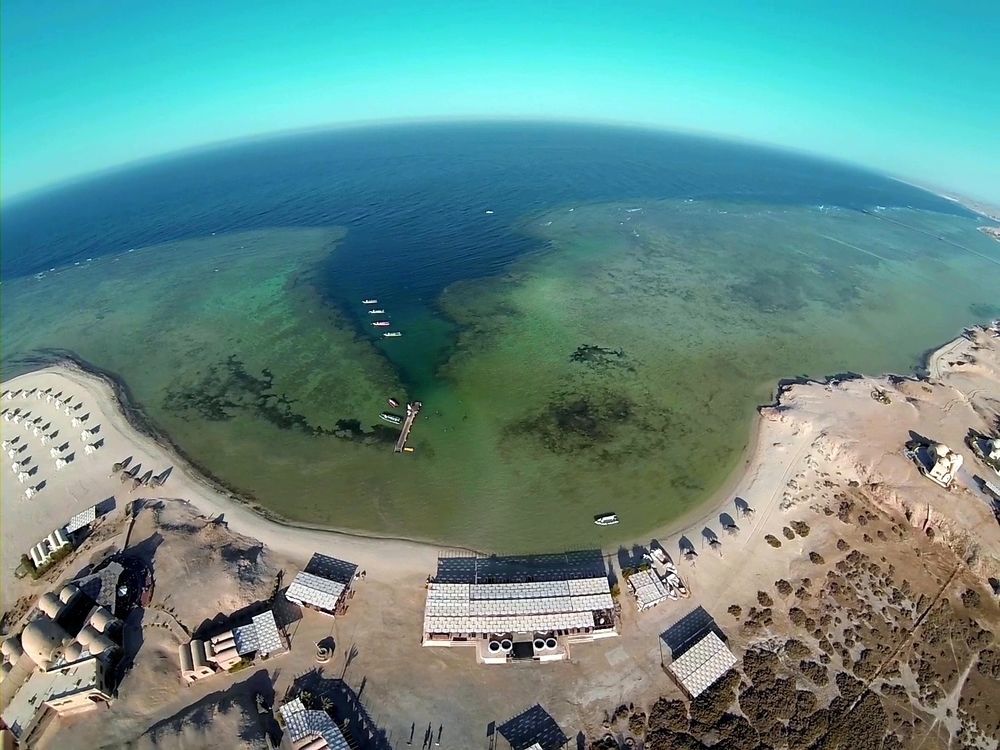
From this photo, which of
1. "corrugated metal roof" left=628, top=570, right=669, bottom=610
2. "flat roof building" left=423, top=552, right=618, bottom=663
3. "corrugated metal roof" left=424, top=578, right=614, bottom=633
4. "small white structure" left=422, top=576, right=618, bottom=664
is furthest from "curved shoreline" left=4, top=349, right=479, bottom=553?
"corrugated metal roof" left=628, top=570, right=669, bottom=610

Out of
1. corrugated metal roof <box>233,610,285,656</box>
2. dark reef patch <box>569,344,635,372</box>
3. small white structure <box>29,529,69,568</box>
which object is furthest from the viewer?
dark reef patch <box>569,344,635,372</box>

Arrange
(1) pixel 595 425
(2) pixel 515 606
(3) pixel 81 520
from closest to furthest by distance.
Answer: (2) pixel 515 606 → (3) pixel 81 520 → (1) pixel 595 425

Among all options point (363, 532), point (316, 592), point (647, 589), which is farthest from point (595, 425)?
point (316, 592)

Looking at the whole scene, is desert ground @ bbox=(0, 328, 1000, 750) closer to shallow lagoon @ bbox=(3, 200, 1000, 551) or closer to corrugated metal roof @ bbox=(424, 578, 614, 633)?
corrugated metal roof @ bbox=(424, 578, 614, 633)

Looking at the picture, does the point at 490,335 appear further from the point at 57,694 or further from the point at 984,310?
the point at 984,310

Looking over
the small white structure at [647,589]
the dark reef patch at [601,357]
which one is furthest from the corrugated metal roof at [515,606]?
the dark reef patch at [601,357]

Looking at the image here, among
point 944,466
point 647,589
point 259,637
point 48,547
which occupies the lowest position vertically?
point 48,547

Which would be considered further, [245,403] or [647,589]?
[245,403]

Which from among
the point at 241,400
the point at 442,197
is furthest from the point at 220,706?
the point at 442,197
